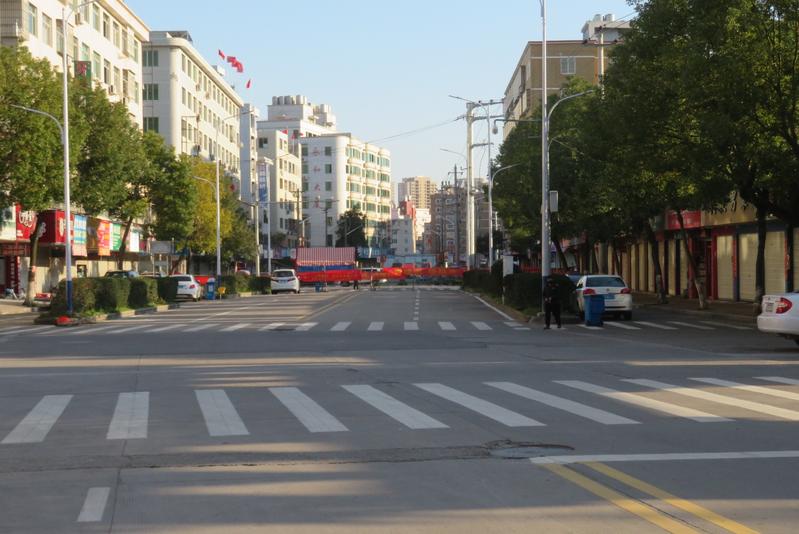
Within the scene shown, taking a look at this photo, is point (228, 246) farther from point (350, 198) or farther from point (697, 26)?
point (350, 198)

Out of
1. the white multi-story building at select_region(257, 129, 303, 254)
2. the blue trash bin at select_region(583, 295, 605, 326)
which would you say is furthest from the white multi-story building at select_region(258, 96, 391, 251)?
the blue trash bin at select_region(583, 295, 605, 326)

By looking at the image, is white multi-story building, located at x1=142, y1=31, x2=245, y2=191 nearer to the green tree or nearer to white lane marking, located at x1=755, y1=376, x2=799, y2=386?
the green tree

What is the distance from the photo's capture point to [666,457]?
9.17 m

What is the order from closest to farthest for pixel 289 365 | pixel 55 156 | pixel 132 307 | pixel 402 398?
pixel 402 398 < pixel 289 365 < pixel 55 156 < pixel 132 307

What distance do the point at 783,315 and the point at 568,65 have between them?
84024 millimetres

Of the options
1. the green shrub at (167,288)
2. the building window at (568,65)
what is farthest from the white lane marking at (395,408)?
the building window at (568,65)

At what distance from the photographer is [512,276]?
139ft

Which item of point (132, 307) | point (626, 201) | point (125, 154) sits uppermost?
point (125, 154)

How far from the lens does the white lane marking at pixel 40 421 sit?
1075cm

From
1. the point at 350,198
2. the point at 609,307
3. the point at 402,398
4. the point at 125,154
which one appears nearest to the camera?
the point at 402,398

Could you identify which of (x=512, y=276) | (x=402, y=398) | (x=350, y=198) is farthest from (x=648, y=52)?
(x=350, y=198)

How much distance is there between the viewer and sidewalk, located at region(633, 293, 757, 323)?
3559cm

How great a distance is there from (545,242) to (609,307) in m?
3.20

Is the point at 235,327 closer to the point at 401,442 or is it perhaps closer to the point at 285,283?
the point at 401,442
